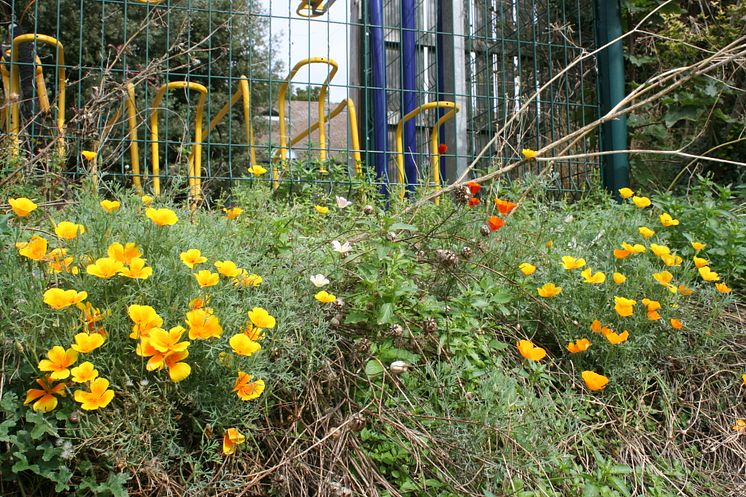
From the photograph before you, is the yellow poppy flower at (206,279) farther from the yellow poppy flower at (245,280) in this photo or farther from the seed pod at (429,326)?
the seed pod at (429,326)

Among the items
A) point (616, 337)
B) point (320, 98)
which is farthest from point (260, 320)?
point (320, 98)

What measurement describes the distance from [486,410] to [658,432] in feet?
2.11

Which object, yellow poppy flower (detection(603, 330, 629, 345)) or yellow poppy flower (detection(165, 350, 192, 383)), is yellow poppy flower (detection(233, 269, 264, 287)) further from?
yellow poppy flower (detection(603, 330, 629, 345))

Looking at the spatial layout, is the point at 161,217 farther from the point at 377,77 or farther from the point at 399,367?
the point at 377,77

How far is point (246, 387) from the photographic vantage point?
139 centimetres

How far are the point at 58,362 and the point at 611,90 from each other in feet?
11.6

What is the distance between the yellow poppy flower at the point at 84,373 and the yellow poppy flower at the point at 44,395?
0.22 ft

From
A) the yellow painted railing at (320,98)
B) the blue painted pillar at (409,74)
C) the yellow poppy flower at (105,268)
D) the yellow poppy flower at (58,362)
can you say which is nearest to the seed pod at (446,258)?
the yellow poppy flower at (105,268)

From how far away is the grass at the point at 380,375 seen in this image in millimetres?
1369

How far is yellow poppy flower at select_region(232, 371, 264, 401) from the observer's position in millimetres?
1381

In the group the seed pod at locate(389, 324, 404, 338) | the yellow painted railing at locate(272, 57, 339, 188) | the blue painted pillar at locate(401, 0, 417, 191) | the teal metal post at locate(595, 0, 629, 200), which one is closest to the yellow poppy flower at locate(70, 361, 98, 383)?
the seed pod at locate(389, 324, 404, 338)

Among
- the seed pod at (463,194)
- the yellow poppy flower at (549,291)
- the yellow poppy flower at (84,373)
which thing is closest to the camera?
the yellow poppy flower at (84,373)

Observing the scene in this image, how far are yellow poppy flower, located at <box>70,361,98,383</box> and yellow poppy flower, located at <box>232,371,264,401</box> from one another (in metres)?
0.27

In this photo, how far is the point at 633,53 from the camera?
427 centimetres
